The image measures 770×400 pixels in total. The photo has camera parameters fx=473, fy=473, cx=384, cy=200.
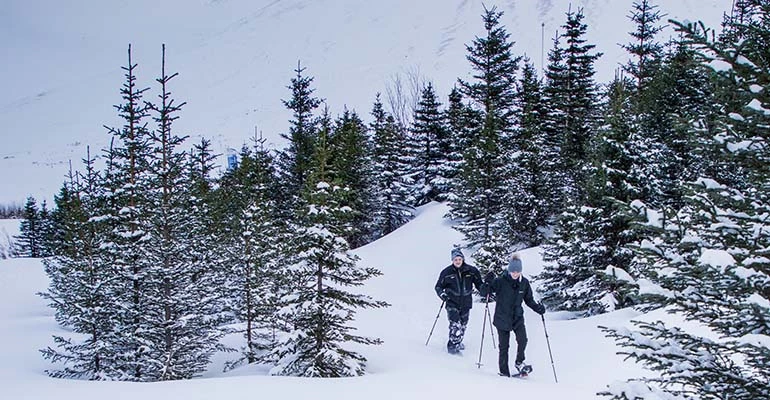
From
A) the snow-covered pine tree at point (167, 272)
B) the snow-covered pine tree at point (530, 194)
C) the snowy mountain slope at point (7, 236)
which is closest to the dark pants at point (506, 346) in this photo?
the snow-covered pine tree at point (167, 272)

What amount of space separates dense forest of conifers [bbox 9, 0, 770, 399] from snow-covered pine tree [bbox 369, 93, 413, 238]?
0.15 meters

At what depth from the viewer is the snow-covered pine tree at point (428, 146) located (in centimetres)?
3269

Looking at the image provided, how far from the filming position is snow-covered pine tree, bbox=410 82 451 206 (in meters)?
32.7

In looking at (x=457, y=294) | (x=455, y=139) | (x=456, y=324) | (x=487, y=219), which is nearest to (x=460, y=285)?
(x=457, y=294)

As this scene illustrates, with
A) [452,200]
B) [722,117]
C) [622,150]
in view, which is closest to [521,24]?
[452,200]

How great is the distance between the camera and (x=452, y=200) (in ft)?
79.4

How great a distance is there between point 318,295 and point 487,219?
12.0 meters

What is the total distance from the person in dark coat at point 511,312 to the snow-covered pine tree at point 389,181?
847 inches

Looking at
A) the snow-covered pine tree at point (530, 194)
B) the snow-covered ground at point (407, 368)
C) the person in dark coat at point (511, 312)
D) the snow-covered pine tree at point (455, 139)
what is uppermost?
the snow-covered pine tree at point (455, 139)

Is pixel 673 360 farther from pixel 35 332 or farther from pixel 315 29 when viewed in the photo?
pixel 315 29

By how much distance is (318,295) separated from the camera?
31.7 feet

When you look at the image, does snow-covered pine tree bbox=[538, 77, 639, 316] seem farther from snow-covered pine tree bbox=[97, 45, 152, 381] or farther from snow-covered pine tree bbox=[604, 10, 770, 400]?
snow-covered pine tree bbox=[97, 45, 152, 381]

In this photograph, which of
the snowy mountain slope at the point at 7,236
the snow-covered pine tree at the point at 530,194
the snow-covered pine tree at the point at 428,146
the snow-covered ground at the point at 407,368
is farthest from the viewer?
the snowy mountain slope at the point at 7,236

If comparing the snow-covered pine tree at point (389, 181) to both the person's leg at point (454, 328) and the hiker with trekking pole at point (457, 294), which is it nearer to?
the hiker with trekking pole at point (457, 294)
